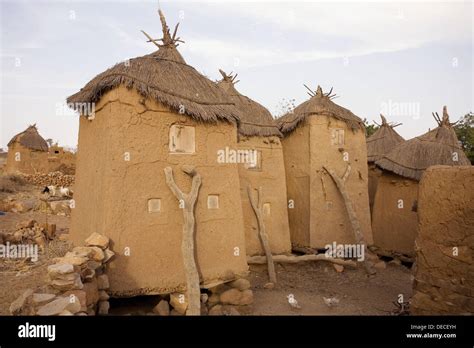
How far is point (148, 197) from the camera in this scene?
670 centimetres

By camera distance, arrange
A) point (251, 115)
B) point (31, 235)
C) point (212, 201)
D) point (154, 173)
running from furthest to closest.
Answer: point (251, 115) → point (31, 235) → point (212, 201) → point (154, 173)

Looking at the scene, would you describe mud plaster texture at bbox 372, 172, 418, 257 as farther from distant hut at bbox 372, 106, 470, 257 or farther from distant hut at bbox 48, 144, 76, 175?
distant hut at bbox 48, 144, 76, 175

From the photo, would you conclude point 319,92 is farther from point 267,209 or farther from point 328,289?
point 328,289

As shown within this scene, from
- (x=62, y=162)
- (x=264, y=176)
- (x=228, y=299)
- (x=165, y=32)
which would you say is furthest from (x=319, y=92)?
(x=62, y=162)

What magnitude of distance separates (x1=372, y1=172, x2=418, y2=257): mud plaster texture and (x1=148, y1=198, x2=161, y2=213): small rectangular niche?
8.50 metres

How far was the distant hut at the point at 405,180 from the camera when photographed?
1172 centimetres

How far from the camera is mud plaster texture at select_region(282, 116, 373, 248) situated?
37.9 ft

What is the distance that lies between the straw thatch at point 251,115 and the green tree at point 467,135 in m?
12.1

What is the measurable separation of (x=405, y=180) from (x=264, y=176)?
4801mm

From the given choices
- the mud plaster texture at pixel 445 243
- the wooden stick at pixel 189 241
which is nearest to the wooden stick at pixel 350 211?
the mud plaster texture at pixel 445 243

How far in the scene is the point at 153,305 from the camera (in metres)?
7.01

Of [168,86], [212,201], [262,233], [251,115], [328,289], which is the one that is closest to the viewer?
[168,86]
